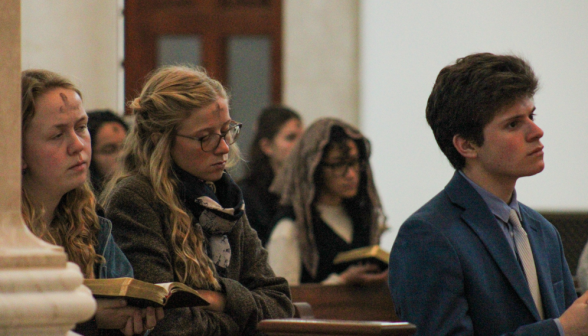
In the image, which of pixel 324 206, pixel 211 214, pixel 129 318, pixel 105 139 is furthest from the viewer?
pixel 324 206

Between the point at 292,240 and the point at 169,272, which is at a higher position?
the point at 169,272

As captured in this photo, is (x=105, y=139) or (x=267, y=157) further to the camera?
(x=267, y=157)

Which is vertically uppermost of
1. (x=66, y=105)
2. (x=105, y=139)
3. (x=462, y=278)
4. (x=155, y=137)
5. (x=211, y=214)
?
(x=66, y=105)

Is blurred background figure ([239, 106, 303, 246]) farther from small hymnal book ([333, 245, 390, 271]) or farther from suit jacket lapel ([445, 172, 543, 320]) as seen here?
suit jacket lapel ([445, 172, 543, 320])

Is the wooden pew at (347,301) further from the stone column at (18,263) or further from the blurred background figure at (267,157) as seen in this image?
the stone column at (18,263)

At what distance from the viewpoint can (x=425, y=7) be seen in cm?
874

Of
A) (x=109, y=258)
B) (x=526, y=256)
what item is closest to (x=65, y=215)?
(x=109, y=258)

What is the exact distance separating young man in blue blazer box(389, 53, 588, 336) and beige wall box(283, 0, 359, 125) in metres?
6.01

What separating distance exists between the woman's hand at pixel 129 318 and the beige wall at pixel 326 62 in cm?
637

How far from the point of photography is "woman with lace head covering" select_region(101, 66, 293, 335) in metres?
3.05

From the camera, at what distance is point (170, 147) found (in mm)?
3283

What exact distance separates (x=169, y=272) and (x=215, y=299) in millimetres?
177

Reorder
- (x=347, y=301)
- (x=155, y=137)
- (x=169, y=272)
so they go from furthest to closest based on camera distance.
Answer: (x=347, y=301) < (x=155, y=137) < (x=169, y=272)

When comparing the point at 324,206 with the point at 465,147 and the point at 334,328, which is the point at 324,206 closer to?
the point at 465,147
